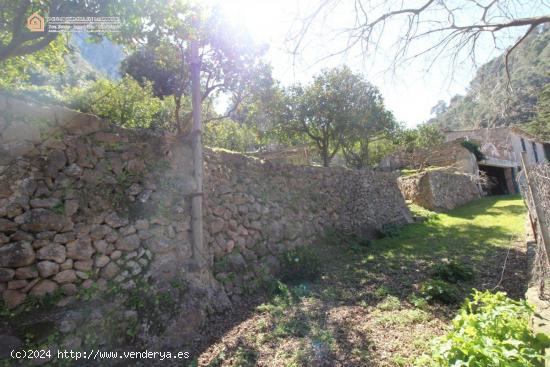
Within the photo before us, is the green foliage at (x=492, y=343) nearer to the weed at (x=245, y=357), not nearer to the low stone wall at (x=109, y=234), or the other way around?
the weed at (x=245, y=357)

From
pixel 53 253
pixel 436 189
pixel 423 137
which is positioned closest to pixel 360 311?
pixel 53 253

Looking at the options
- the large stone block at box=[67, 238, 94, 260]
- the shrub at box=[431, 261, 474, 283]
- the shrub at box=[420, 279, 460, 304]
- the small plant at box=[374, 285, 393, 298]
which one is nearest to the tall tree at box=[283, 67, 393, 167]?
the shrub at box=[431, 261, 474, 283]

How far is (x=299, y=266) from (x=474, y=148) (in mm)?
18615

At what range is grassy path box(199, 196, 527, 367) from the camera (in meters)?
3.15

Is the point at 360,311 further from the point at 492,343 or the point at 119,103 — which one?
the point at 119,103

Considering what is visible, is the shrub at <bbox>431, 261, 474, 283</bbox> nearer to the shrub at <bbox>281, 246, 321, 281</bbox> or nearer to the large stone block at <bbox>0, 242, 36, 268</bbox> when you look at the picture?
the shrub at <bbox>281, 246, 321, 281</bbox>

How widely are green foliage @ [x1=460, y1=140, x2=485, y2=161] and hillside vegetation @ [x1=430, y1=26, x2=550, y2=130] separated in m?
15.8

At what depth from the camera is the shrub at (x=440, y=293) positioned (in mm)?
4062

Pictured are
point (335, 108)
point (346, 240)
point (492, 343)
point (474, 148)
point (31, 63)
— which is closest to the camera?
point (492, 343)

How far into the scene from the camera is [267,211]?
22.0 feet

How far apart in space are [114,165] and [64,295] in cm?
182

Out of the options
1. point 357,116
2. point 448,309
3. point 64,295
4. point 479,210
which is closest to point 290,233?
point 448,309

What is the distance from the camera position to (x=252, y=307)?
4.57 meters

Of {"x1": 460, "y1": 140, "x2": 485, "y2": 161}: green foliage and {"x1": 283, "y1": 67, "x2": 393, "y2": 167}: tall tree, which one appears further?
{"x1": 460, "y1": 140, "x2": 485, "y2": 161}: green foliage
